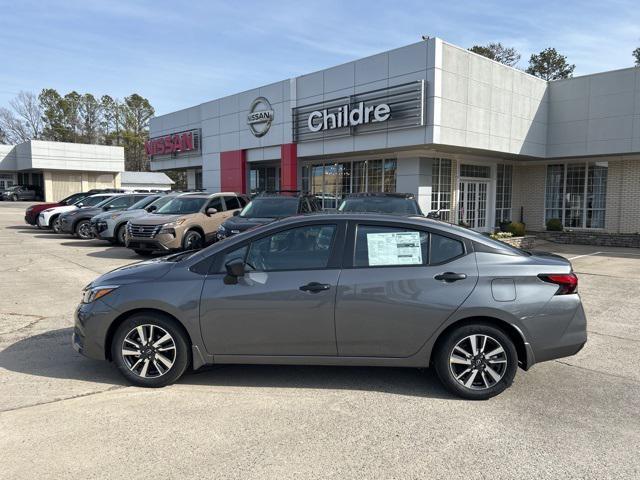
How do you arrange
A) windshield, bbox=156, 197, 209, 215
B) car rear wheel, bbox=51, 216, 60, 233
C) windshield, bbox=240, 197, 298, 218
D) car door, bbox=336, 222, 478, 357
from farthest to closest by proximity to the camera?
1. car rear wheel, bbox=51, 216, 60, 233
2. windshield, bbox=156, 197, 209, 215
3. windshield, bbox=240, 197, 298, 218
4. car door, bbox=336, 222, 478, 357

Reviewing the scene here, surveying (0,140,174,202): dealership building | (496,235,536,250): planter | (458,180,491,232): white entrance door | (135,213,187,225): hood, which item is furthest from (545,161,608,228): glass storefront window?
(0,140,174,202): dealership building

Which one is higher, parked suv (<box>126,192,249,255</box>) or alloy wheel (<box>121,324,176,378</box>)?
parked suv (<box>126,192,249,255</box>)

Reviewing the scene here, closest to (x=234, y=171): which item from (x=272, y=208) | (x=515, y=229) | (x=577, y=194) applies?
(x=272, y=208)

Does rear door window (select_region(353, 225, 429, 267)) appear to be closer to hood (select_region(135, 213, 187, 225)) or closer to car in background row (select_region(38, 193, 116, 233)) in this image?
hood (select_region(135, 213, 187, 225))

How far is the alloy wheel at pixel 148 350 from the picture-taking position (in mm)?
4297

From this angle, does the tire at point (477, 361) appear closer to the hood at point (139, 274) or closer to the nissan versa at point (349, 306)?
the nissan versa at point (349, 306)

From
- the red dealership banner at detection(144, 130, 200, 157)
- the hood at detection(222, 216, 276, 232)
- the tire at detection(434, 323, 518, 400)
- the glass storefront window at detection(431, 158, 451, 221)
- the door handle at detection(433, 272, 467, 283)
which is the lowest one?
the tire at detection(434, 323, 518, 400)

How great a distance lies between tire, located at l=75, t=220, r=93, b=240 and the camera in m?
17.0

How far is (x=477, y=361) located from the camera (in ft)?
13.6

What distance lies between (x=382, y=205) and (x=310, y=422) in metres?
7.22

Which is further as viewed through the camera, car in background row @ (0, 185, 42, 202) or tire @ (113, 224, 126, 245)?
car in background row @ (0, 185, 42, 202)

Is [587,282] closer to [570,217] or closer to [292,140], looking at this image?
[570,217]

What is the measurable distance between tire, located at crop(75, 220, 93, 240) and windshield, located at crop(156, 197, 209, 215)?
189 inches

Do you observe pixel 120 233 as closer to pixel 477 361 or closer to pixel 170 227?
pixel 170 227
